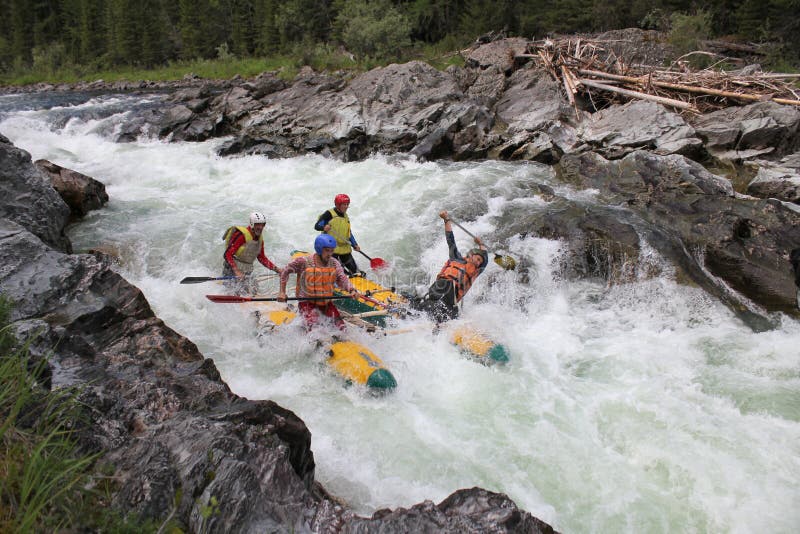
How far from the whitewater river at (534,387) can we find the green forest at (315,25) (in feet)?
51.0

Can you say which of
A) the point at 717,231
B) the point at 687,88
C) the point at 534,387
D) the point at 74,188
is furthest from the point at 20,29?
the point at 717,231

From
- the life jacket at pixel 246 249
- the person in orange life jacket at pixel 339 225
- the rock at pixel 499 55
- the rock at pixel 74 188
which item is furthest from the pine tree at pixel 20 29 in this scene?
the person in orange life jacket at pixel 339 225

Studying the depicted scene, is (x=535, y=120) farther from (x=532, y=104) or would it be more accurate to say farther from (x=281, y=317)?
(x=281, y=317)

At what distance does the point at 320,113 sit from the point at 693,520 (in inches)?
557

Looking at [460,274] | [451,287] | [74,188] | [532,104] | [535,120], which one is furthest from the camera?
[532,104]

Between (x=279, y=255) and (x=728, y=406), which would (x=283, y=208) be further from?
(x=728, y=406)

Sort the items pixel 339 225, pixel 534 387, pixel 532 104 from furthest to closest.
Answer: pixel 532 104
pixel 339 225
pixel 534 387

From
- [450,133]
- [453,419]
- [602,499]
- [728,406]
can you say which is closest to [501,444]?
[453,419]

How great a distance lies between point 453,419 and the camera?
4750 millimetres

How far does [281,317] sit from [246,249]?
105 centimetres

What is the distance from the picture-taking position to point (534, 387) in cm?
523

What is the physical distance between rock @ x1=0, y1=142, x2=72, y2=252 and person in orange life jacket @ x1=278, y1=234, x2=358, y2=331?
4011 millimetres

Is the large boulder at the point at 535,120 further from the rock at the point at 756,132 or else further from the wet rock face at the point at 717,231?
the wet rock face at the point at 717,231

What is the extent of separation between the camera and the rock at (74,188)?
920 centimetres
